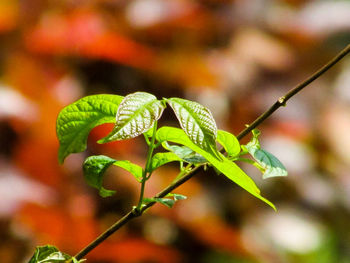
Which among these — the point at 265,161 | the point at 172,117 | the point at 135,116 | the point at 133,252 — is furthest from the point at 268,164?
the point at 172,117

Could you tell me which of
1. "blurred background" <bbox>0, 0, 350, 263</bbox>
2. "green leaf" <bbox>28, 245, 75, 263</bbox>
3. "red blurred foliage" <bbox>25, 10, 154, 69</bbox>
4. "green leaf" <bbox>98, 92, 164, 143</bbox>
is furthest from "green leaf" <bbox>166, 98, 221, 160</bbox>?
"red blurred foliage" <bbox>25, 10, 154, 69</bbox>

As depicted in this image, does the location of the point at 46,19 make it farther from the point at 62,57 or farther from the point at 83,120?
the point at 83,120

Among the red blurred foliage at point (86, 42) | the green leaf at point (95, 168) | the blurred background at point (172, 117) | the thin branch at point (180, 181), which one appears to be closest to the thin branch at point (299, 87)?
the thin branch at point (180, 181)

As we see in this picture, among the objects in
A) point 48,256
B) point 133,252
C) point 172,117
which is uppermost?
point 172,117

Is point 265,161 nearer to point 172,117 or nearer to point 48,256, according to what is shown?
point 48,256

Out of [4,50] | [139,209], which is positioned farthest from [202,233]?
[139,209]

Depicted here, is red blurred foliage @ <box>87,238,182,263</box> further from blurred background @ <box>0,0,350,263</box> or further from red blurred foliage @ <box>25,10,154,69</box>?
red blurred foliage @ <box>25,10,154,69</box>
